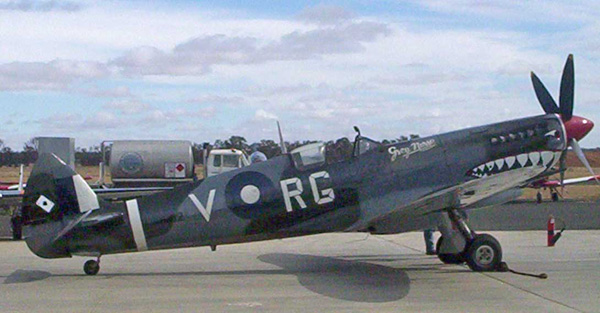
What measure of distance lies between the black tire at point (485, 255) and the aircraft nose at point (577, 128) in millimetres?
2362

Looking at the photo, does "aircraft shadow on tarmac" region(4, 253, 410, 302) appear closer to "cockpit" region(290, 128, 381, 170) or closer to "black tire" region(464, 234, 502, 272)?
"black tire" region(464, 234, 502, 272)

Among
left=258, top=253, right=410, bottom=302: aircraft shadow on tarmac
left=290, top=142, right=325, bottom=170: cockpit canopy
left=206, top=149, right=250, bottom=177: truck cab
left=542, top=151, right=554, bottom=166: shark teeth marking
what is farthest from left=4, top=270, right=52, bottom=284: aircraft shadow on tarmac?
left=206, top=149, right=250, bottom=177: truck cab

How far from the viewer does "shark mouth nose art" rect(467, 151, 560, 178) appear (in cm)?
1098

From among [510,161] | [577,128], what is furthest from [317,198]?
[577,128]

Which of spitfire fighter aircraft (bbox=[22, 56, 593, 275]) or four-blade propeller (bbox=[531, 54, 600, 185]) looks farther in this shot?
four-blade propeller (bbox=[531, 54, 600, 185])

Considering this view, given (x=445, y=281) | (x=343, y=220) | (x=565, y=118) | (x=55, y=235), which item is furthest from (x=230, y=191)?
(x=565, y=118)

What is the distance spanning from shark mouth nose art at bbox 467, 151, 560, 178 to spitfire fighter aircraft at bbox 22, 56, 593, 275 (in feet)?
0.05

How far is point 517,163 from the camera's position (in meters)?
→ 11.0

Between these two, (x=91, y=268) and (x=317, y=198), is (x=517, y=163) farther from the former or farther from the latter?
(x=91, y=268)

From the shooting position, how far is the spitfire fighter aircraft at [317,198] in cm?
1016

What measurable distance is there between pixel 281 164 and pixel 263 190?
0.51m

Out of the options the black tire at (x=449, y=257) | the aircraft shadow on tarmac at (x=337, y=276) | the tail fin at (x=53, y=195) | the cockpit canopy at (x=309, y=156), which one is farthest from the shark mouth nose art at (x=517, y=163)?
the tail fin at (x=53, y=195)

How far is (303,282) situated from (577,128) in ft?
16.9

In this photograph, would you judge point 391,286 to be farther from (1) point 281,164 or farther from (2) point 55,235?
(2) point 55,235
